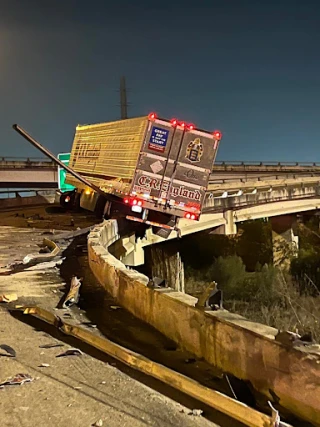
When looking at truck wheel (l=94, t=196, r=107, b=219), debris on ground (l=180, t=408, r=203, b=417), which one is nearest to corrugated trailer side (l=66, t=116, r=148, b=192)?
truck wheel (l=94, t=196, r=107, b=219)

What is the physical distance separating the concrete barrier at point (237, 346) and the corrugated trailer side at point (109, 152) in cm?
842

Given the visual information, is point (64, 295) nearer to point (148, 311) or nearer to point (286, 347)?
point (148, 311)

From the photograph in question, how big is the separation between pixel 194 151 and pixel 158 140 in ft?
3.78

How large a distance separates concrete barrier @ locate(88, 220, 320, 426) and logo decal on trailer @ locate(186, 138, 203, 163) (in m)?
8.11

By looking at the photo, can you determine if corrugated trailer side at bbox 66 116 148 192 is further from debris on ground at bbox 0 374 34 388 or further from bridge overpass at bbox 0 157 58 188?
bridge overpass at bbox 0 157 58 188

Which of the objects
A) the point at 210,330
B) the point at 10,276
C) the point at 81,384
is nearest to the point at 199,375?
the point at 210,330

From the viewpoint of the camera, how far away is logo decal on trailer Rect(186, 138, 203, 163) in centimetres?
1655

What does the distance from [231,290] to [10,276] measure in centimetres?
2138

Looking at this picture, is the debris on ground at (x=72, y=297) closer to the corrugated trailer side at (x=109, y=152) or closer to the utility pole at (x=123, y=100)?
the corrugated trailer side at (x=109, y=152)

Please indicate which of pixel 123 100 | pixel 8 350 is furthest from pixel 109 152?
pixel 123 100

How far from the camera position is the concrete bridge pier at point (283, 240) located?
39.7m

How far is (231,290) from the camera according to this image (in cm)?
3231

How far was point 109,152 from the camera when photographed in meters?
19.9

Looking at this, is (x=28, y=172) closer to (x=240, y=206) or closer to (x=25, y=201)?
(x=25, y=201)
